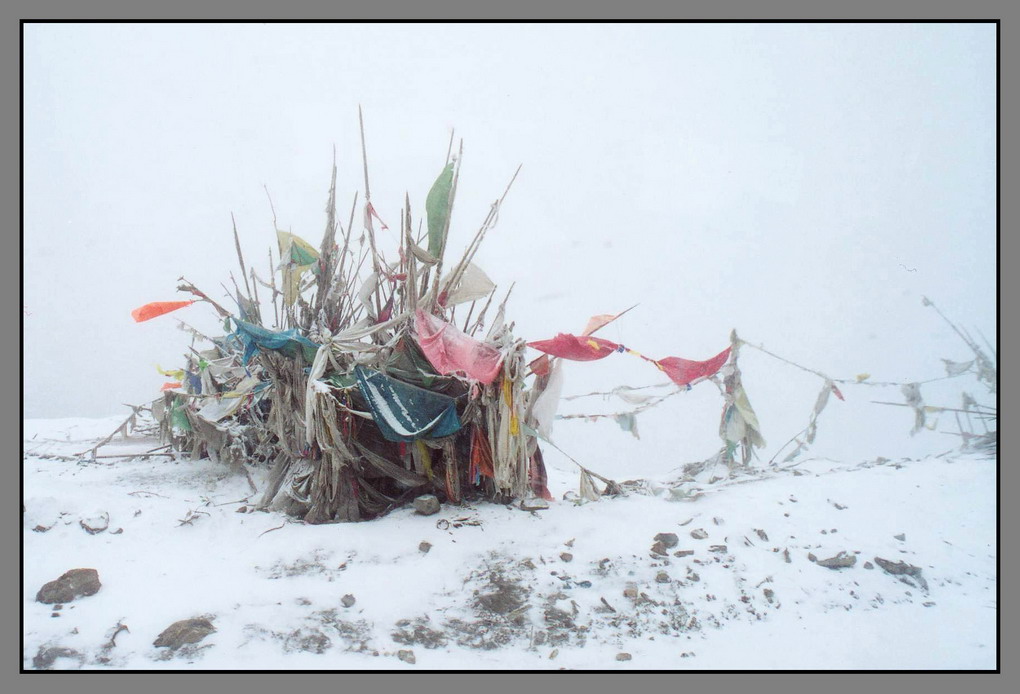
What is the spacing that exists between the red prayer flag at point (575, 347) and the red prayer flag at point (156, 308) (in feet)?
8.19

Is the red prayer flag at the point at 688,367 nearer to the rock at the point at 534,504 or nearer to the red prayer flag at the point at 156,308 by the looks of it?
the rock at the point at 534,504

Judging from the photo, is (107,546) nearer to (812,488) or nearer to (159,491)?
(159,491)

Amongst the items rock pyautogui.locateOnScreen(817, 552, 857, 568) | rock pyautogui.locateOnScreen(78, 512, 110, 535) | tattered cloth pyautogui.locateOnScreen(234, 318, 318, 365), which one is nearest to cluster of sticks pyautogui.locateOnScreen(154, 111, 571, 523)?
tattered cloth pyautogui.locateOnScreen(234, 318, 318, 365)

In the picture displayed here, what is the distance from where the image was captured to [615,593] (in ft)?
11.3

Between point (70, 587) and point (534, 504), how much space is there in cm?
285

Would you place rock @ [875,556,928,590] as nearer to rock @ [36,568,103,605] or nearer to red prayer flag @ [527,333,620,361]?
red prayer flag @ [527,333,620,361]

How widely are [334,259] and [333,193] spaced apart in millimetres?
490

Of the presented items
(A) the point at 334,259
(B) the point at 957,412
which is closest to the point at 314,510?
(A) the point at 334,259

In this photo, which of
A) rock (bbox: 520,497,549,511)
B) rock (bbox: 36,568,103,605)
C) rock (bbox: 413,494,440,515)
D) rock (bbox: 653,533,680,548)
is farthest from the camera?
rock (bbox: 520,497,549,511)

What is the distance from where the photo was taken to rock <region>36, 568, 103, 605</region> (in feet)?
10.6

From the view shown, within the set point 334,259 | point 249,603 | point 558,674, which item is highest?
point 334,259

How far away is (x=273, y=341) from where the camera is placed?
4055 mm

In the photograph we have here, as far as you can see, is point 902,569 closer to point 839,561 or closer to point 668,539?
point 839,561

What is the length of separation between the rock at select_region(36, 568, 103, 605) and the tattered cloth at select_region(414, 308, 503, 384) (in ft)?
7.21
